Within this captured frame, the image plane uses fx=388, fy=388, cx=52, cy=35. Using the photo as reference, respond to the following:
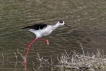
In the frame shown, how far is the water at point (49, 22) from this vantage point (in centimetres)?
1137

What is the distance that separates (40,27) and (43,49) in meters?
1.62

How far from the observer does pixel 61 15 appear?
18.1m

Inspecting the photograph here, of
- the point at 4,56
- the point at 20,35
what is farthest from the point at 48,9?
the point at 4,56

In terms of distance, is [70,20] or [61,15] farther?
[61,15]

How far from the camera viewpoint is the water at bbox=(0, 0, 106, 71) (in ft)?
37.3

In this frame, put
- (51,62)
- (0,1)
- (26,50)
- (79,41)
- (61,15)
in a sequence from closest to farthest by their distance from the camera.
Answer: (51,62), (26,50), (79,41), (61,15), (0,1)

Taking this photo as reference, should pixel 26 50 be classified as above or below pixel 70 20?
below

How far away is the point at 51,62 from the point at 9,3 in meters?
10.5

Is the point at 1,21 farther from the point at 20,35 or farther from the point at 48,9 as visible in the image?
the point at 48,9

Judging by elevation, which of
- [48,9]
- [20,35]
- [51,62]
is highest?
[48,9]

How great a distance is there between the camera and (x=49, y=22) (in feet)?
53.8

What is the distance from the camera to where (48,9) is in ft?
63.2

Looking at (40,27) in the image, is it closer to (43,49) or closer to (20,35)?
(43,49)

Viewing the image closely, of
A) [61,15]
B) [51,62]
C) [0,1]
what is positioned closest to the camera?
[51,62]
